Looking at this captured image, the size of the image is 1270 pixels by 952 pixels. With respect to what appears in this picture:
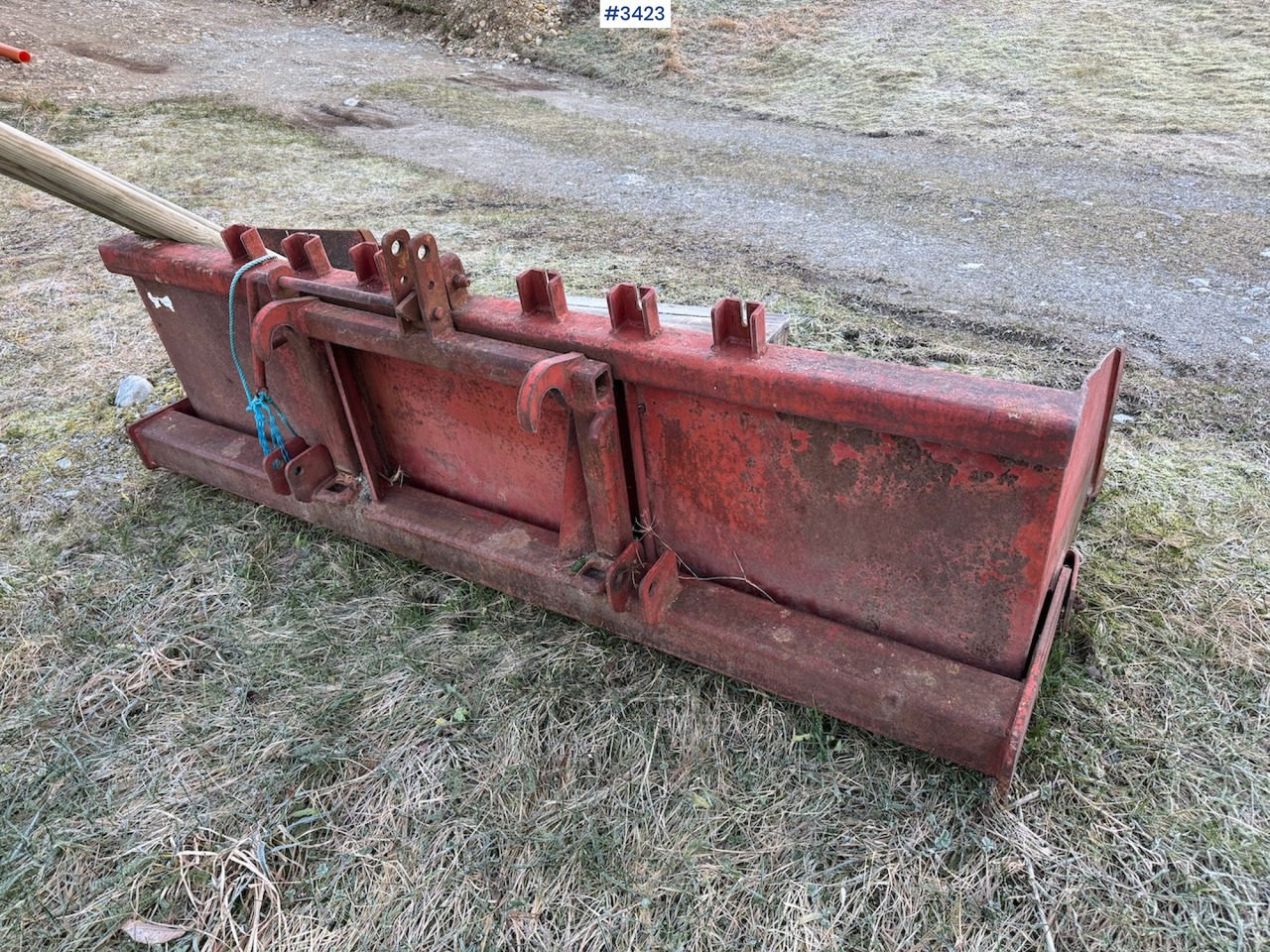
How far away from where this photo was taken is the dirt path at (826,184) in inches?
189

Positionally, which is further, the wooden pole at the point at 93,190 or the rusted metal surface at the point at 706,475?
the wooden pole at the point at 93,190

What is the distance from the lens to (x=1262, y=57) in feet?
32.5

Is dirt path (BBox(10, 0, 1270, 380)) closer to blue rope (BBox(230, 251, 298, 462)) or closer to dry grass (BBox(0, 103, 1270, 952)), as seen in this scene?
dry grass (BBox(0, 103, 1270, 952))

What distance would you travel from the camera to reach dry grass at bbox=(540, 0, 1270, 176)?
848 centimetres

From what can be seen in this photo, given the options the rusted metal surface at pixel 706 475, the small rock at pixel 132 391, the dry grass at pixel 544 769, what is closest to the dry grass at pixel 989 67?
the dry grass at pixel 544 769

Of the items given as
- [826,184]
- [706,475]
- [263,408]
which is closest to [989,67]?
[826,184]

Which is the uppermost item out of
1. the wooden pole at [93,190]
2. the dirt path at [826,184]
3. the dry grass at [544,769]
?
the wooden pole at [93,190]

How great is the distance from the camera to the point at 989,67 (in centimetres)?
1070

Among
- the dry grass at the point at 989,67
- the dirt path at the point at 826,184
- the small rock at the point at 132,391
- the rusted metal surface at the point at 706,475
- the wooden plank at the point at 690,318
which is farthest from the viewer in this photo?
the dry grass at the point at 989,67

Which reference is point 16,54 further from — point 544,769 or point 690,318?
point 544,769

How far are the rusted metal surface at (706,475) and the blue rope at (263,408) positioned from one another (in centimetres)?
4

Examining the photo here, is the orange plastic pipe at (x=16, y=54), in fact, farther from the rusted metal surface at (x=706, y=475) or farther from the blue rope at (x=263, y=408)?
the blue rope at (x=263, y=408)

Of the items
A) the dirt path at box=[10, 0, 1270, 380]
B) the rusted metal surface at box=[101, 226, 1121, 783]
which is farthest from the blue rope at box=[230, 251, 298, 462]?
the dirt path at box=[10, 0, 1270, 380]

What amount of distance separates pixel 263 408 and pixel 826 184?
6.05 m
